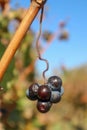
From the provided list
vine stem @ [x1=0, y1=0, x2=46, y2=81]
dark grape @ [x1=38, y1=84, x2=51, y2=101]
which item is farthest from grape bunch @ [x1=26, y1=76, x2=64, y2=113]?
vine stem @ [x1=0, y1=0, x2=46, y2=81]

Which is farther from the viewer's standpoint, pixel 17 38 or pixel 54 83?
pixel 54 83

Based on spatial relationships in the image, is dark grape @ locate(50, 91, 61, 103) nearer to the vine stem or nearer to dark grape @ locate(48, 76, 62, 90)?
dark grape @ locate(48, 76, 62, 90)

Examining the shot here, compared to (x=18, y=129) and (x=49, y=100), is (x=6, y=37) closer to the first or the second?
(x=18, y=129)

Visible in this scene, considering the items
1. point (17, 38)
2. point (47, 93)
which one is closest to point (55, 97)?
point (47, 93)

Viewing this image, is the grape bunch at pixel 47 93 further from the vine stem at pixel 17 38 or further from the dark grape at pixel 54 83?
the vine stem at pixel 17 38

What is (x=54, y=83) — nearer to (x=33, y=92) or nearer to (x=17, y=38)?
(x=33, y=92)

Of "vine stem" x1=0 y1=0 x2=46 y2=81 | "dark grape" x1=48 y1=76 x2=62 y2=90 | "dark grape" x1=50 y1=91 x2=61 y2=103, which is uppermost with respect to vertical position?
"vine stem" x1=0 y1=0 x2=46 y2=81

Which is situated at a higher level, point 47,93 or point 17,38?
point 17,38
